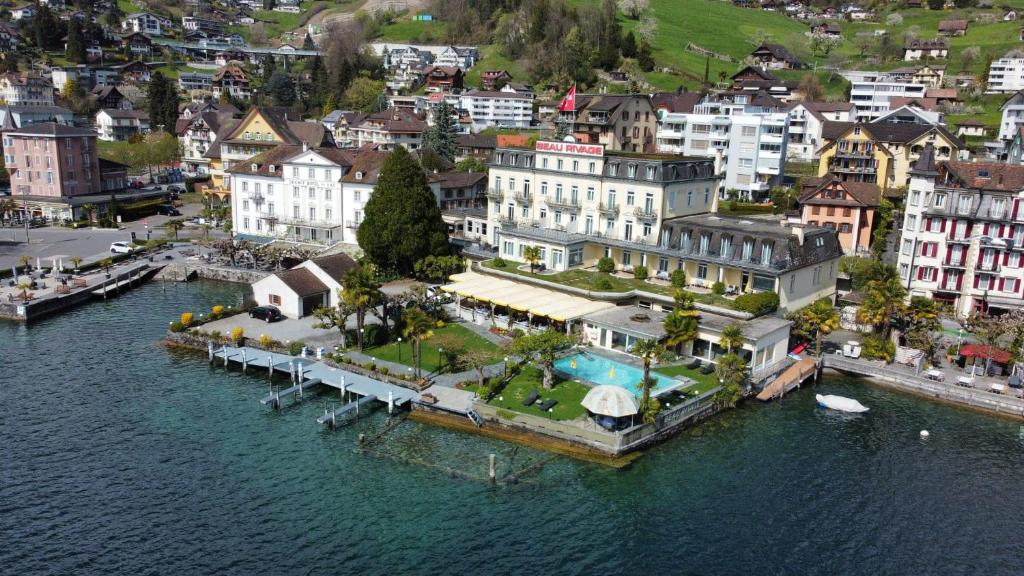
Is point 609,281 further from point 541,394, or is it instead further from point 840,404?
point 840,404

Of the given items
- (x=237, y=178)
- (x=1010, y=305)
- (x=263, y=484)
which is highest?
(x=237, y=178)

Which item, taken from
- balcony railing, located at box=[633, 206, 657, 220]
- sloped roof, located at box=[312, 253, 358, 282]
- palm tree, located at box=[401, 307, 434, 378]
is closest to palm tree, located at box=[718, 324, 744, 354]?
balcony railing, located at box=[633, 206, 657, 220]

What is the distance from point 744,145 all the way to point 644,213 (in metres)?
44.4

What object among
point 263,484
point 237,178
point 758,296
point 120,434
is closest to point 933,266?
point 758,296

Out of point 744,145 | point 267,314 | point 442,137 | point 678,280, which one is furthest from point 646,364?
point 442,137

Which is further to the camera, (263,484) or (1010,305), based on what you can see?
(1010,305)

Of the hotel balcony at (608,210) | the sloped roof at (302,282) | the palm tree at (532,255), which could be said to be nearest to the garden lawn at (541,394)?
the palm tree at (532,255)

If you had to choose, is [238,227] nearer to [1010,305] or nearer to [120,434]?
[120,434]

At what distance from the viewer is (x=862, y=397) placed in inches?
2115

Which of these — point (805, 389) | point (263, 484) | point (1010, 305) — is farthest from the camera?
point (1010, 305)

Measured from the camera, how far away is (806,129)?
12850 cm

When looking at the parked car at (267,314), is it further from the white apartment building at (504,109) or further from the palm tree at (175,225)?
the white apartment building at (504,109)

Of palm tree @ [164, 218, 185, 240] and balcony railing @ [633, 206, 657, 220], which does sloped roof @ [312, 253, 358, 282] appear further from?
palm tree @ [164, 218, 185, 240]

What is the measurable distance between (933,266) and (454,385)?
43.2 m
